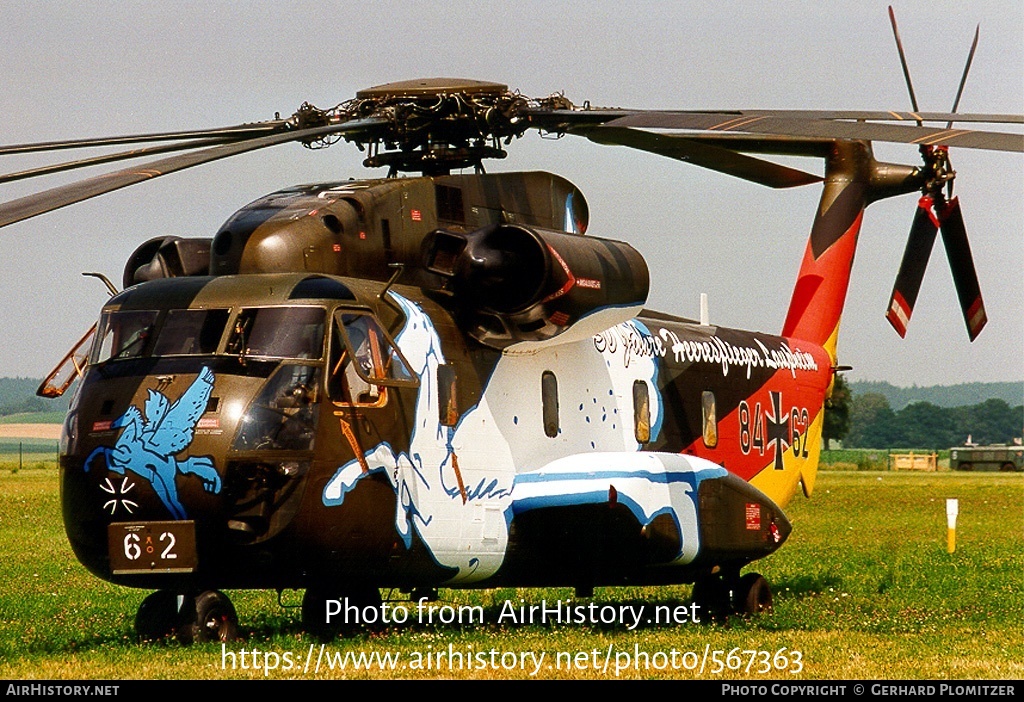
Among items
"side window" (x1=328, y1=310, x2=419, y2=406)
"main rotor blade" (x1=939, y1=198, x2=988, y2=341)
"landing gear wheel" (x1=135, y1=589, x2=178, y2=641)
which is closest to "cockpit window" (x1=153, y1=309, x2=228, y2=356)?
"side window" (x1=328, y1=310, x2=419, y2=406)

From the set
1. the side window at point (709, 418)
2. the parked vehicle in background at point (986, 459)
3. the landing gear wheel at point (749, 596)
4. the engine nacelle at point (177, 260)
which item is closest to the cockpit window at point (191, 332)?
the engine nacelle at point (177, 260)

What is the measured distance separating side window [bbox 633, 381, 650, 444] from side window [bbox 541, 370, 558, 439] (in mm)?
1336

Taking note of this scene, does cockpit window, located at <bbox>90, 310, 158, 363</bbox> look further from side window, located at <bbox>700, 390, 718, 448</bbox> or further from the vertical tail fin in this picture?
the vertical tail fin

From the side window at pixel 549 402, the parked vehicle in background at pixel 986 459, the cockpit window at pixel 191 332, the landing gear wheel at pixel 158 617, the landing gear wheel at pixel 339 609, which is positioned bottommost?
the parked vehicle in background at pixel 986 459

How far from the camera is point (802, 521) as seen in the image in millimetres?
32938

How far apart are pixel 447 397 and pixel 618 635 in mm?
2681

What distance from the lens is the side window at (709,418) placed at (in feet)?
52.0

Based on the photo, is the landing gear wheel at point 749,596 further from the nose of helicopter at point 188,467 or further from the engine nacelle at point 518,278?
the nose of helicopter at point 188,467

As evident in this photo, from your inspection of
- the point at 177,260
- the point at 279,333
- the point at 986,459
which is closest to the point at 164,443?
the point at 279,333

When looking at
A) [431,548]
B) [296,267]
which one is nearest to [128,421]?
[296,267]

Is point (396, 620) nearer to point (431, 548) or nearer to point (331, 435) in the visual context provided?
point (431, 548)

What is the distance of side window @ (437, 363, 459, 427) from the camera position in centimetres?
1235

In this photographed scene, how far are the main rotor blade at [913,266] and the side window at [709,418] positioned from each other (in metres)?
2.66

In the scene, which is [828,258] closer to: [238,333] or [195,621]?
[238,333]
